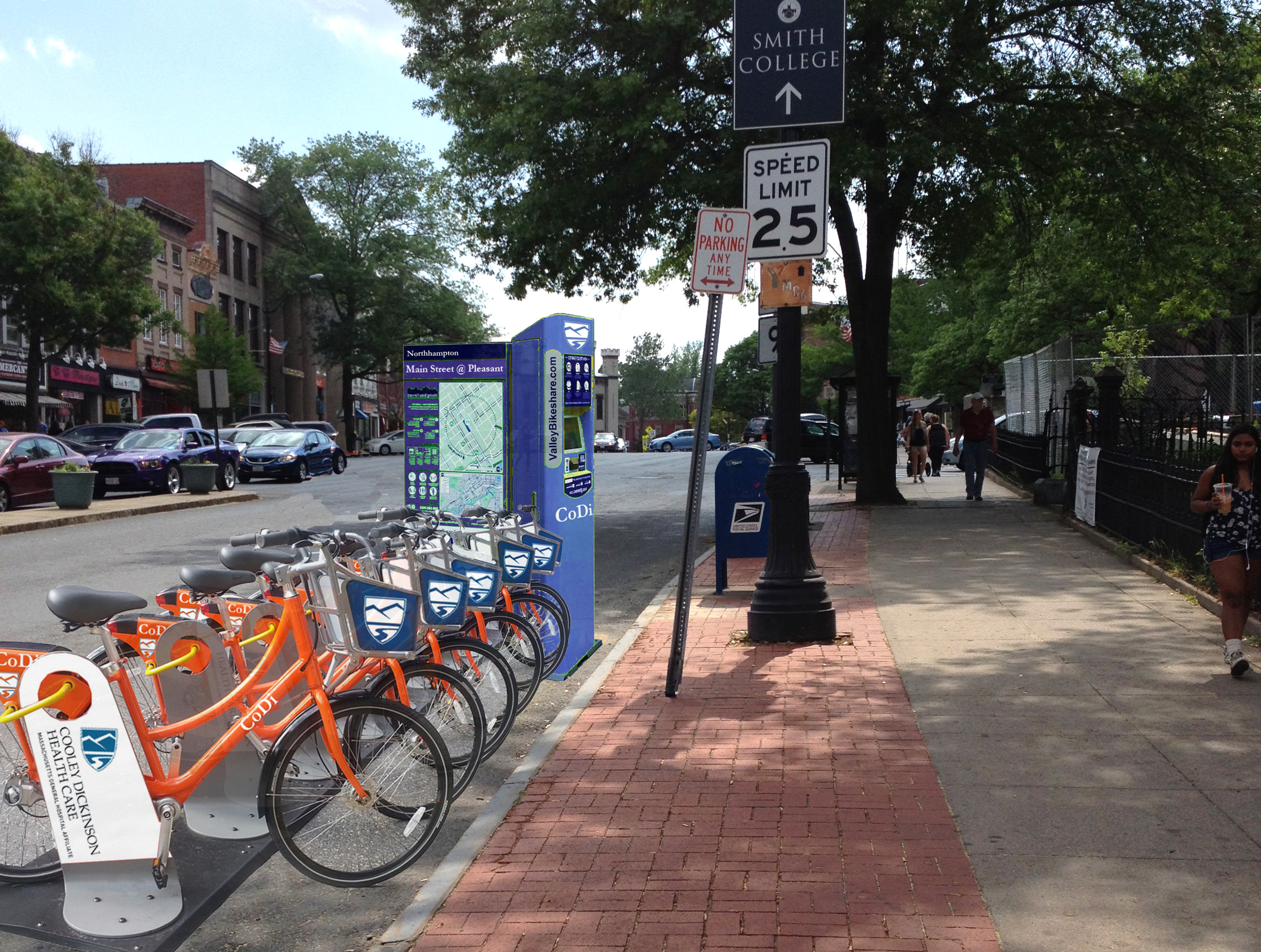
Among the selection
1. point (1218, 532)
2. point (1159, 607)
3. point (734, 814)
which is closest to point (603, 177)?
point (1159, 607)

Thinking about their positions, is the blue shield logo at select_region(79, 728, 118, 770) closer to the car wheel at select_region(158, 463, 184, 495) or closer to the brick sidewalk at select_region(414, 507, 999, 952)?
the brick sidewalk at select_region(414, 507, 999, 952)

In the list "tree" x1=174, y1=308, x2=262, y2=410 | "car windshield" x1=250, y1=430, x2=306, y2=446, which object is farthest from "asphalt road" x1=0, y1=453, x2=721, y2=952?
"tree" x1=174, y1=308, x2=262, y2=410

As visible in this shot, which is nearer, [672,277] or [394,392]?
[672,277]

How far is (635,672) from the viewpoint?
8.20 m

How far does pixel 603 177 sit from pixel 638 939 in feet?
52.4

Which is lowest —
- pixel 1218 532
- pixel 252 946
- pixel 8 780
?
pixel 252 946

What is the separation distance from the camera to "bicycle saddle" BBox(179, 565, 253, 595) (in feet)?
16.3

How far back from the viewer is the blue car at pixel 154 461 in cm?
2662

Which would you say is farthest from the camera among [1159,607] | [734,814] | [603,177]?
[603,177]

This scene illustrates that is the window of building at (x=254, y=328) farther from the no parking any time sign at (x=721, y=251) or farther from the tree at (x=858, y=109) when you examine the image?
the no parking any time sign at (x=721, y=251)

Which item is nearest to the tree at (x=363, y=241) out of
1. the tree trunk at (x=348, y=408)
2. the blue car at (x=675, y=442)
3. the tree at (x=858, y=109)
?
the tree trunk at (x=348, y=408)

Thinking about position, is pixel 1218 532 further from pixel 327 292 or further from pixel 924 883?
pixel 327 292

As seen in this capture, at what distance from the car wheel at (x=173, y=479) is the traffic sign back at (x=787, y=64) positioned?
21.7 metres

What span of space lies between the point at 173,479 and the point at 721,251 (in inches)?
898
